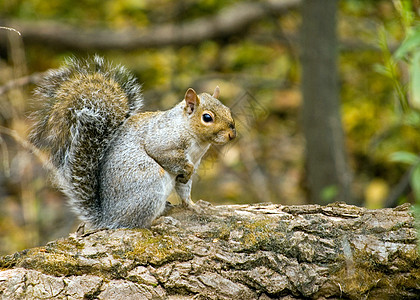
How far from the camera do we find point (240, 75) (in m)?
5.73

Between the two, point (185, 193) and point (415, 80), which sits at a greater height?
point (415, 80)

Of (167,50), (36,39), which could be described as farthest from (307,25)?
(36,39)

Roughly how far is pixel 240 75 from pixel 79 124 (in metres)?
3.69

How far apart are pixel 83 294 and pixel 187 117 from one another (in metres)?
1.02

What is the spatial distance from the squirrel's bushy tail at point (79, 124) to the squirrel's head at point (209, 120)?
32cm

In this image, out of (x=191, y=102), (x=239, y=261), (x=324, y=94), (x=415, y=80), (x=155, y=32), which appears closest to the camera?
(x=415, y=80)

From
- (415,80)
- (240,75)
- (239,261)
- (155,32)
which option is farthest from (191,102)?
(155,32)

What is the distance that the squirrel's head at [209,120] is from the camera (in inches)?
95.4

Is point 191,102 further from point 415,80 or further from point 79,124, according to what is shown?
point 415,80

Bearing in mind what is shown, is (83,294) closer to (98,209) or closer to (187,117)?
(98,209)

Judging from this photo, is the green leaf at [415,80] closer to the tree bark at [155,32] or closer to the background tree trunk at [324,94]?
the background tree trunk at [324,94]

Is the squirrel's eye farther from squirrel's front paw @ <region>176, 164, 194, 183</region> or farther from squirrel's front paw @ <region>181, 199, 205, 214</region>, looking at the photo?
squirrel's front paw @ <region>181, 199, 205, 214</region>

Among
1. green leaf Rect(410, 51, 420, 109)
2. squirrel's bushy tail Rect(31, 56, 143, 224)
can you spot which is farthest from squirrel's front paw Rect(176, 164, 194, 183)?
green leaf Rect(410, 51, 420, 109)

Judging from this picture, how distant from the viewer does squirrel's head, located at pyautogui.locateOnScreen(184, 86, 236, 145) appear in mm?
2424
